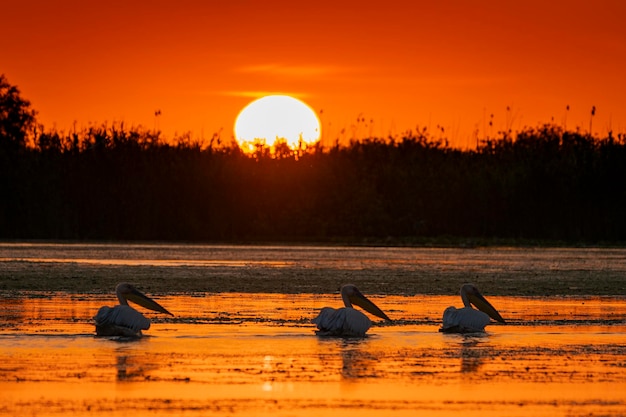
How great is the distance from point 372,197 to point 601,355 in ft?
102

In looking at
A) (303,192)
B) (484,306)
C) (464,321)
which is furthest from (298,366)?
(303,192)

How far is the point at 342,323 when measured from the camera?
38.9ft

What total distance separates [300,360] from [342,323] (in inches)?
62.8

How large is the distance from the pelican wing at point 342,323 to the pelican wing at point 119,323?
4.68 feet

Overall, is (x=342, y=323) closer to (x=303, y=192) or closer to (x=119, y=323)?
(x=119, y=323)

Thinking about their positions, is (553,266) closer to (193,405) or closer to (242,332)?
(242,332)

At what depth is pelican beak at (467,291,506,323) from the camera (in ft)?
44.1

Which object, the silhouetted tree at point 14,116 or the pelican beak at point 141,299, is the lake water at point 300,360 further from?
the silhouetted tree at point 14,116

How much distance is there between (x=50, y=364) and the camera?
985 cm

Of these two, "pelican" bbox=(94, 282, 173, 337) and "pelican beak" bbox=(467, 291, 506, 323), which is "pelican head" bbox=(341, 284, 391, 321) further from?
"pelican" bbox=(94, 282, 173, 337)

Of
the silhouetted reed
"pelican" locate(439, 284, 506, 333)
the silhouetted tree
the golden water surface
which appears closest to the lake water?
the golden water surface

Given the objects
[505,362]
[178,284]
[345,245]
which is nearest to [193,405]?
[505,362]

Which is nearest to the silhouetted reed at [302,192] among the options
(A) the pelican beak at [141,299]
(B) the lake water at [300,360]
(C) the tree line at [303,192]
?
(C) the tree line at [303,192]

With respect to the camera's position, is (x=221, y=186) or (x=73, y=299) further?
(x=221, y=186)
